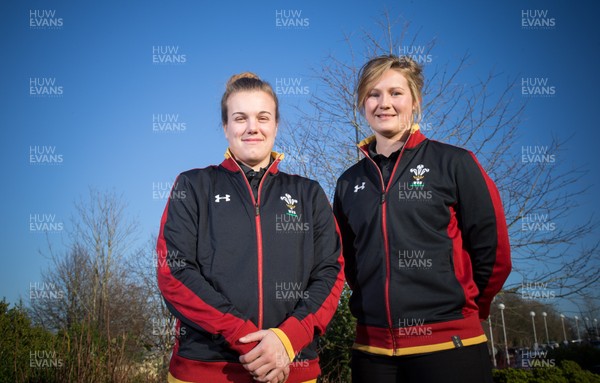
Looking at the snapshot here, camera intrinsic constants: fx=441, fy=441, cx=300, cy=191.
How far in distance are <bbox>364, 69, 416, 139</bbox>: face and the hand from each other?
160cm

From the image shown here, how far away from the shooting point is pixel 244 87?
2801mm

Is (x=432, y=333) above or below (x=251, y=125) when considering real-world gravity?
below

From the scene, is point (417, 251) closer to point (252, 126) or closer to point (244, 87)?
point (252, 126)

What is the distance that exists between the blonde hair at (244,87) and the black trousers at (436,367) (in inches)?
66.8

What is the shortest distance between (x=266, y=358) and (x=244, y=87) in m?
1.62

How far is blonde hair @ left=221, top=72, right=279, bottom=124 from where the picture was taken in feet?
9.21

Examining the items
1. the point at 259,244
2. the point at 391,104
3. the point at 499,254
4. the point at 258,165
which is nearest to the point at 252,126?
the point at 258,165

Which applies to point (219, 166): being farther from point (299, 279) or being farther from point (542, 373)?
point (542, 373)

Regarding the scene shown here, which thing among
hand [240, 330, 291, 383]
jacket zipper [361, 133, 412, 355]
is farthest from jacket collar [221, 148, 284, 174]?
hand [240, 330, 291, 383]

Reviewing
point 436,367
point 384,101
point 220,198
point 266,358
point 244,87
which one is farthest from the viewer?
point 384,101

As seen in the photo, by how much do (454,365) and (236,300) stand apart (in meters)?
1.26

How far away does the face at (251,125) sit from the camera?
2738mm

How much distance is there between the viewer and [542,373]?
728 cm

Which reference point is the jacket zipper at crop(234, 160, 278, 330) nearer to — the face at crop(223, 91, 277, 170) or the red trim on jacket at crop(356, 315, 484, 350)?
the face at crop(223, 91, 277, 170)
